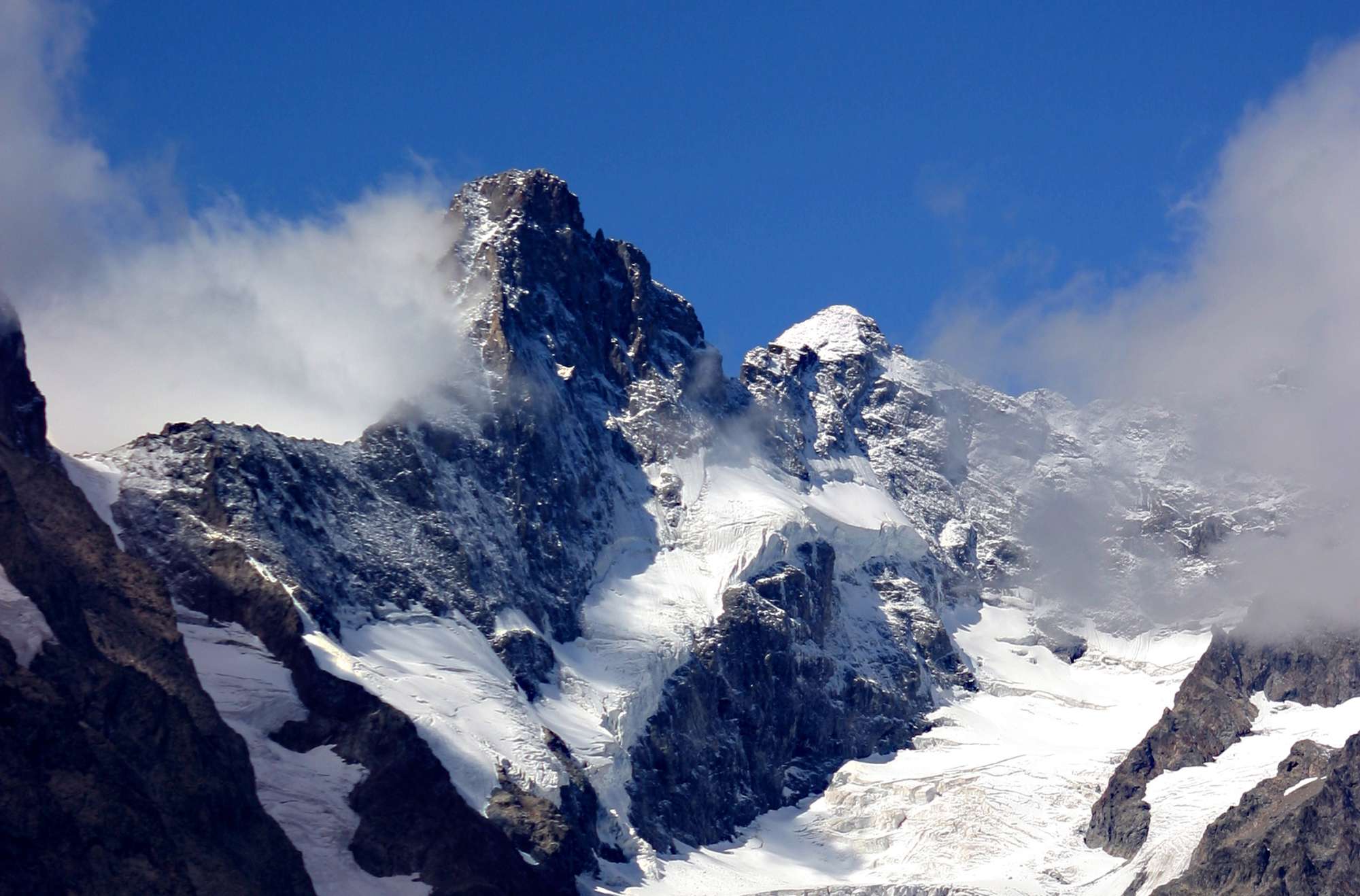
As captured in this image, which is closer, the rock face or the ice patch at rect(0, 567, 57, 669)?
the rock face

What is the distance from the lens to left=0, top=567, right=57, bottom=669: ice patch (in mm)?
161750

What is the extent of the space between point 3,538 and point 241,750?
30.4 meters

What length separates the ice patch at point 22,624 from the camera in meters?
162

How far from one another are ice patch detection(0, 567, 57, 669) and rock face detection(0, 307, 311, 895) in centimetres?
28

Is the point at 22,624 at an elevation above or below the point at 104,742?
above

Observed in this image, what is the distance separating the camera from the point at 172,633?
7564 inches

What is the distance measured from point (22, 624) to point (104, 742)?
8.39 meters

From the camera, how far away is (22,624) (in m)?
164

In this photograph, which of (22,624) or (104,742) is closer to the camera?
(104,742)

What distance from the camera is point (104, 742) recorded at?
162375 mm

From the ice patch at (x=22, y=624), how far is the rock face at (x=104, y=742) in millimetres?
280

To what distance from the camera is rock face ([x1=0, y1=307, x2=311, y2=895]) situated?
5940 inches

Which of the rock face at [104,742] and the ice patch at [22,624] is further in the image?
the ice patch at [22,624]

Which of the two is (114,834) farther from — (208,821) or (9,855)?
(208,821)
